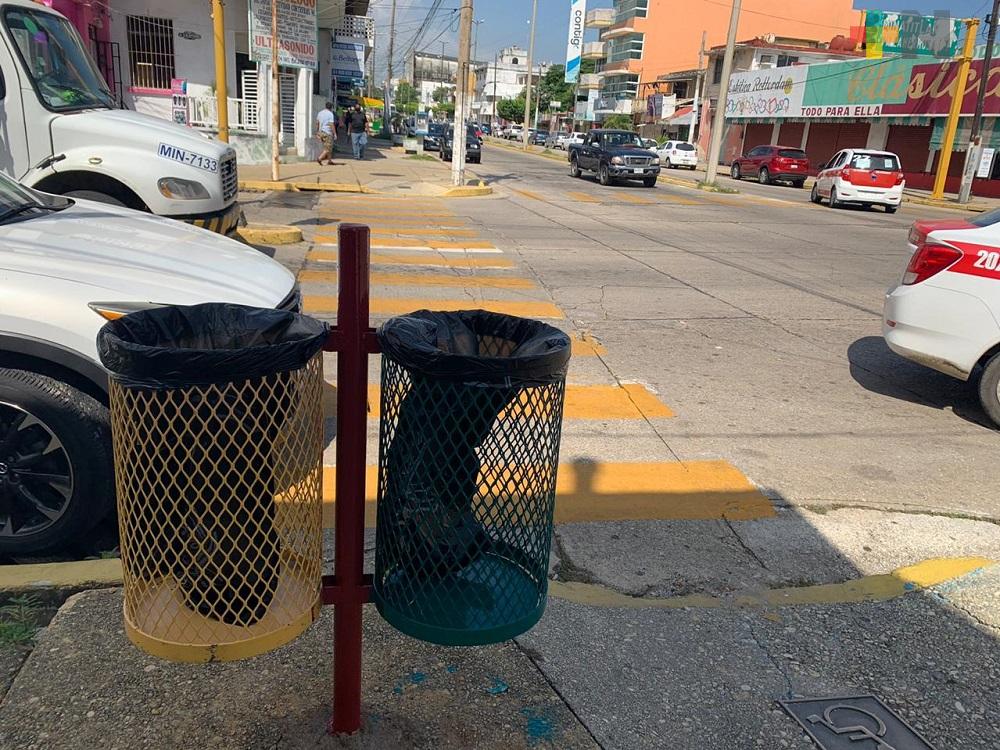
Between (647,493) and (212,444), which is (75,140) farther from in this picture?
(212,444)

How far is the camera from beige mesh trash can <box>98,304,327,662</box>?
77.9 inches

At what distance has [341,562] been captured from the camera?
7.65 feet

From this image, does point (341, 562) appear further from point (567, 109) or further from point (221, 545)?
point (567, 109)

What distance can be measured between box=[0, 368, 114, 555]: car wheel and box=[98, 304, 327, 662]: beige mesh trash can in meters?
1.31

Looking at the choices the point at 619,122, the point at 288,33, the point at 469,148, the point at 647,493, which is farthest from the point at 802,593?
the point at 619,122

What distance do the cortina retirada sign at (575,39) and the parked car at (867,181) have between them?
5381 centimetres

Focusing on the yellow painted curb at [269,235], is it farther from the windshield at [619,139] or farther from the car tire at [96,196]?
the windshield at [619,139]

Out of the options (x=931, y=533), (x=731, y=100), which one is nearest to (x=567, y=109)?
(x=731, y=100)

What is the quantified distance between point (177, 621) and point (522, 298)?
7.16 metres

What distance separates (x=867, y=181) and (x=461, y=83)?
12.4 meters

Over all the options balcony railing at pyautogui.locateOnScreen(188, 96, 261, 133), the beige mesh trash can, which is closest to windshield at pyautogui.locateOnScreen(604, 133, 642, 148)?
balcony railing at pyautogui.locateOnScreen(188, 96, 261, 133)

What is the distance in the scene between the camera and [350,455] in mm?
2254

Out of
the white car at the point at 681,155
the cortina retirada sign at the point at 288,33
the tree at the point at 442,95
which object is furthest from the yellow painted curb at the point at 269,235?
the tree at the point at 442,95

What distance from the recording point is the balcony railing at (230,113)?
22.1 metres
